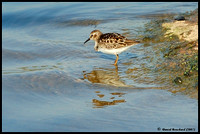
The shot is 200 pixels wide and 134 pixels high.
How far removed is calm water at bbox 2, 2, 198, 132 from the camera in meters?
6.77

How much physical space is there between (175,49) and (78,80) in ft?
9.97

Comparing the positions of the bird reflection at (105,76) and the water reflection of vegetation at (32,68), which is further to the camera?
the water reflection of vegetation at (32,68)

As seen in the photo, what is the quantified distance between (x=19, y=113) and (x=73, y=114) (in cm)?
107

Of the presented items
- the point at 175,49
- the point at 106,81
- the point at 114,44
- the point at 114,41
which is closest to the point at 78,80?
the point at 106,81

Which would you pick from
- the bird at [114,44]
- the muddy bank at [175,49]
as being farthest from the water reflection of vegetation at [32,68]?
the muddy bank at [175,49]

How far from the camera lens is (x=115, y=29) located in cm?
1390

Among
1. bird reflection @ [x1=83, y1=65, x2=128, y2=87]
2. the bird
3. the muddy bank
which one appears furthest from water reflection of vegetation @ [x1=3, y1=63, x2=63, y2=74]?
the muddy bank

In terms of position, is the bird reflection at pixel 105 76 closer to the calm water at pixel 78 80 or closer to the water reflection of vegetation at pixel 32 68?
the calm water at pixel 78 80

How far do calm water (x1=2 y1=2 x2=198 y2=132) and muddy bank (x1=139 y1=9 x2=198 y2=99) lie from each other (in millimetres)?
312

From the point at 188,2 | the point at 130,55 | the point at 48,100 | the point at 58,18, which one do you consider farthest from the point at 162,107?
the point at 188,2

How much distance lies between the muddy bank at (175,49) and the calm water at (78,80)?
12.3 inches

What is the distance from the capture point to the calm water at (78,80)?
677 cm

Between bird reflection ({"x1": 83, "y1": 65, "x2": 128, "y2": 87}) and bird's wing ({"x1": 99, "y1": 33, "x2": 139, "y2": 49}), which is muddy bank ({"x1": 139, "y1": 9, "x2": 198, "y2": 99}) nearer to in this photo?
bird's wing ({"x1": 99, "y1": 33, "x2": 139, "y2": 49})

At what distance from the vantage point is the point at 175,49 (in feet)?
34.0
